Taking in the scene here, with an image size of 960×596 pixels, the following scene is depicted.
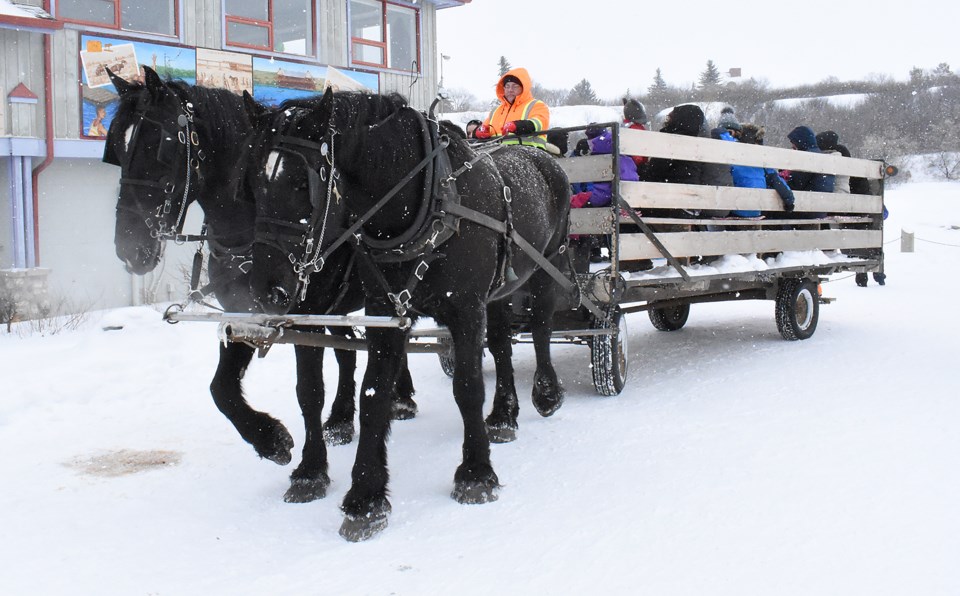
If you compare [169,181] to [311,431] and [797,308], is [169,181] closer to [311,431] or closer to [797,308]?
[311,431]

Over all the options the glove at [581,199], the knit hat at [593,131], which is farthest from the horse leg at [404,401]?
the knit hat at [593,131]

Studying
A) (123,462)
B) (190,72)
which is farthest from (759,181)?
(190,72)

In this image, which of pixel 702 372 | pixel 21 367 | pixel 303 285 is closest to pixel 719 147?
pixel 702 372

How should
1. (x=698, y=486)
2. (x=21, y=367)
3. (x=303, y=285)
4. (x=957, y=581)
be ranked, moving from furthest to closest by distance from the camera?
(x=21, y=367) → (x=698, y=486) → (x=303, y=285) → (x=957, y=581)

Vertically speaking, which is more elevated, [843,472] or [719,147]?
[719,147]

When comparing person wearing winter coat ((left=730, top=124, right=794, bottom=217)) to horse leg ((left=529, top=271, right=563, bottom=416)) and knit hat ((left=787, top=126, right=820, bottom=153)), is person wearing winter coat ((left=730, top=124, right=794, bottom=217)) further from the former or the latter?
horse leg ((left=529, top=271, right=563, bottom=416))

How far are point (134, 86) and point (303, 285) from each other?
60.6 inches

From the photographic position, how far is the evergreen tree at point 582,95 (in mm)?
71819

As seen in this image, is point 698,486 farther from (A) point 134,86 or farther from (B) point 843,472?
(A) point 134,86

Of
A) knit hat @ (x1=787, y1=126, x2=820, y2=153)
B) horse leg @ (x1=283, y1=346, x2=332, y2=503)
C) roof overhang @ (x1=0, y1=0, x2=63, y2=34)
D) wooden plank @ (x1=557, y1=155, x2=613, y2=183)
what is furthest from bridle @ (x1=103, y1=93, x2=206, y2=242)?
roof overhang @ (x1=0, y1=0, x2=63, y2=34)

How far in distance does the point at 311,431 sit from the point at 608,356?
2.83 m

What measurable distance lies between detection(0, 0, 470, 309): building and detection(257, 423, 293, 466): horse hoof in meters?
6.39

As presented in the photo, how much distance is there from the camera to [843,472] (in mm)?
4406

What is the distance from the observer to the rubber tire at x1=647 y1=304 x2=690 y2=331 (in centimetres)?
1006
